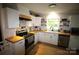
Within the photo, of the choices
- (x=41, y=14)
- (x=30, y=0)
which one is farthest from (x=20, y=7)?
(x=41, y=14)

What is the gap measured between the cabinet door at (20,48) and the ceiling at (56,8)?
0.44 metres

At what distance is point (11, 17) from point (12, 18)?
16 mm

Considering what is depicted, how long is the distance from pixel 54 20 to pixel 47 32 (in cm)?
18

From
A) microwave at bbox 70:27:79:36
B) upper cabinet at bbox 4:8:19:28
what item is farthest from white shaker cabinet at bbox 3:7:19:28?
microwave at bbox 70:27:79:36

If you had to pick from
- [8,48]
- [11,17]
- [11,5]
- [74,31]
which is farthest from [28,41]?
[74,31]

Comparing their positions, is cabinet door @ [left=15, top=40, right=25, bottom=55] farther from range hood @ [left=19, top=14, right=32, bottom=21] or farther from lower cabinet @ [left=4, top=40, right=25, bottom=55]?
range hood @ [left=19, top=14, right=32, bottom=21]

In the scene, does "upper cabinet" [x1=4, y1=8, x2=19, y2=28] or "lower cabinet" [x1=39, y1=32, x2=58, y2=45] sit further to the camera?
"lower cabinet" [x1=39, y1=32, x2=58, y2=45]

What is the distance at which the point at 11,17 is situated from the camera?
90 cm

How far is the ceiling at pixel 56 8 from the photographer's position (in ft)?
2.88

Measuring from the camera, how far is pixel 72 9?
90 centimetres

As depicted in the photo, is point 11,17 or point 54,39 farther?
point 54,39

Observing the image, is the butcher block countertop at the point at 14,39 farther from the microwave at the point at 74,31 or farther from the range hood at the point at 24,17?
the microwave at the point at 74,31

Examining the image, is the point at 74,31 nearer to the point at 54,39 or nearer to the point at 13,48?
the point at 54,39

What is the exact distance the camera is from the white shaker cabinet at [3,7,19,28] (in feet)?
2.85
